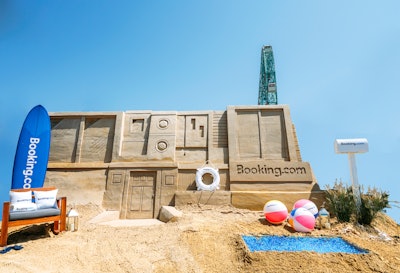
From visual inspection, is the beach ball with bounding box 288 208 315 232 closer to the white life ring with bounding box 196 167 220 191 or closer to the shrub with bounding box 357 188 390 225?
the shrub with bounding box 357 188 390 225

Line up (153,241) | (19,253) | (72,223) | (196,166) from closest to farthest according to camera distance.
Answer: (19,253) < (153,241) < (72,223) < (196,166)

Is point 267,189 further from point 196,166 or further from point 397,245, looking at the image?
point 397,245

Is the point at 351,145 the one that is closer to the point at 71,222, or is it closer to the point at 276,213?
the point at 276,213

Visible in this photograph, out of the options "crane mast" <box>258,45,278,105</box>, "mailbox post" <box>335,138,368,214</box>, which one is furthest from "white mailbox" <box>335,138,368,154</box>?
"crane mast" <box>258,45,278,105</box>

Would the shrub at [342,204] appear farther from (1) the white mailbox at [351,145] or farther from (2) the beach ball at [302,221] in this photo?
(2) the beach ball at [302,221]

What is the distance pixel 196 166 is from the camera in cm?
1008

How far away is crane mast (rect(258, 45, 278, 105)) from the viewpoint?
24.7 metres

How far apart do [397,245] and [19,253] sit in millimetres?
7815

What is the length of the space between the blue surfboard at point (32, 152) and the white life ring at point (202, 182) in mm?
5211

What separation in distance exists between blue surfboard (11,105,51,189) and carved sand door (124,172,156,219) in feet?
10.2

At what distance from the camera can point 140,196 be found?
962 centimetres

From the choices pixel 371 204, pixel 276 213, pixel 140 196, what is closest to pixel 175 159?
pixel 140 196

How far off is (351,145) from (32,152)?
1000 cm

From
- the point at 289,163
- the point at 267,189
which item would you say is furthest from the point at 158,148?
the point at 289,163
